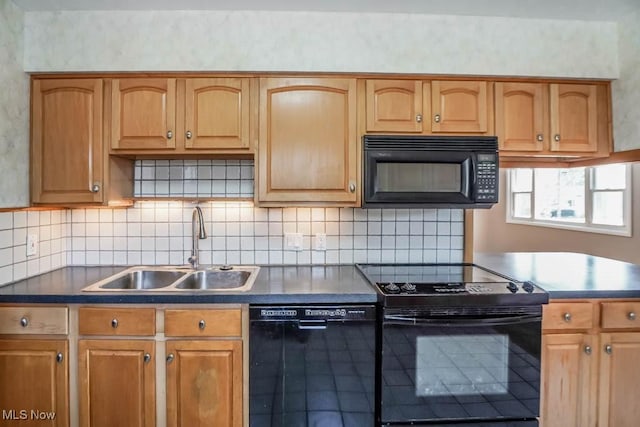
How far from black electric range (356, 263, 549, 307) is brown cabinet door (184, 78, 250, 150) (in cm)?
108

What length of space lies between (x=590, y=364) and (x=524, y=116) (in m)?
1.35

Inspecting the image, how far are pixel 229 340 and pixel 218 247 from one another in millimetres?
792

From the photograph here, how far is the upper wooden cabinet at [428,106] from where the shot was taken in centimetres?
208

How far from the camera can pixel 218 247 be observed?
7.87ft

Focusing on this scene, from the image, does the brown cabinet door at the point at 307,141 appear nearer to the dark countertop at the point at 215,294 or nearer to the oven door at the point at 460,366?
the dark countertop at the point at 215,294

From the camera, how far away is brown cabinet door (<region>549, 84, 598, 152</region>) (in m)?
2.14

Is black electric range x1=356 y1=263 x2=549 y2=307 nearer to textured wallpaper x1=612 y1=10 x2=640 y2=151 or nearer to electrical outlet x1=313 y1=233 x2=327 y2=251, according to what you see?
electrical outlet x1=313 y1=233 x2=327 y2=251

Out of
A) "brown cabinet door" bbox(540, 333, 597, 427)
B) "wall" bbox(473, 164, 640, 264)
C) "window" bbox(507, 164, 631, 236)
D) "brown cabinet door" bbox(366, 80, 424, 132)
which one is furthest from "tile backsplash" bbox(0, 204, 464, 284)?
"wall" bbox(473, 164, 640, 264)

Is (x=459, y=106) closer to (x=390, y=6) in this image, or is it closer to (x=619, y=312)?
(x=390, y=6)

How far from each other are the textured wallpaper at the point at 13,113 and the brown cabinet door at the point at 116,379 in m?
0.91

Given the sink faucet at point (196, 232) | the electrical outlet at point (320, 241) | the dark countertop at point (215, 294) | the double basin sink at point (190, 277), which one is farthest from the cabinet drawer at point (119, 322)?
the electrical outlet at point (320, 241)

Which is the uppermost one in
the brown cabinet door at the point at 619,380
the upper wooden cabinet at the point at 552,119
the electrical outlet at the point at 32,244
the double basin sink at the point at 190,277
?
the upper wooden cabinet at the point at 552,119

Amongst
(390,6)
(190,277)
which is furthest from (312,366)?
(390,6)

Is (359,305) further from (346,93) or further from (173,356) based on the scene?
(346,93)
